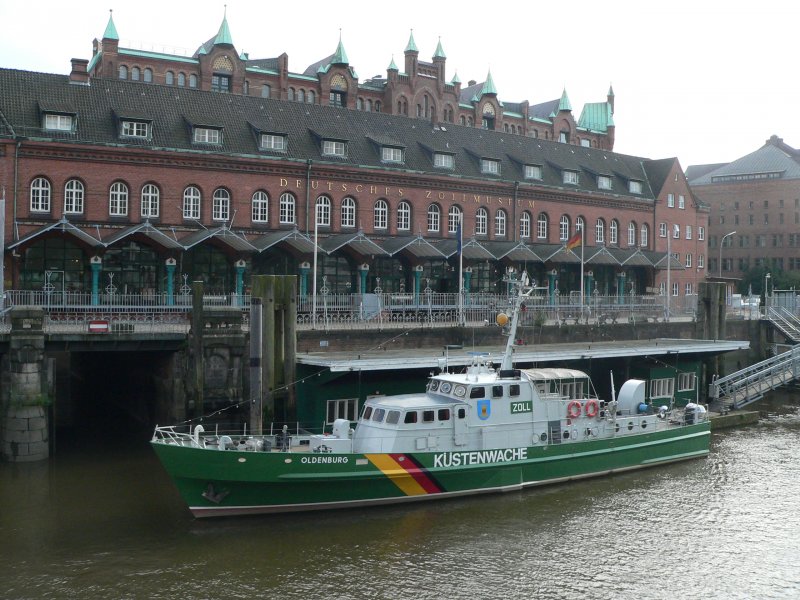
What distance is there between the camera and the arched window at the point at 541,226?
202 ft

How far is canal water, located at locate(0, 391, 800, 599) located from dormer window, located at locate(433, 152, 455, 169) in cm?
3108

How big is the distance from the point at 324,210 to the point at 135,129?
11767mm

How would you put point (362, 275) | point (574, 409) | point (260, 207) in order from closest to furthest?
point (574, 409)
point (260, 207)
point (362, 275)

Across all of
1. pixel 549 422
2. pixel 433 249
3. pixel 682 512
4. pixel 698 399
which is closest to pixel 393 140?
pixel 433 249

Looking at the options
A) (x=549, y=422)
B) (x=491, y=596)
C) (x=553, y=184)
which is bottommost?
(x=491, y=596)

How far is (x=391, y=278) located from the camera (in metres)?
A: 54.2

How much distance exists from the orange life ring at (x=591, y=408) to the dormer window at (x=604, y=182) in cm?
3862

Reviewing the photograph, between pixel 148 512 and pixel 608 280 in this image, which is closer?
pixel 148 512

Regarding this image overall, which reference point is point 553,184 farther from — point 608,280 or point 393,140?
point 393,140

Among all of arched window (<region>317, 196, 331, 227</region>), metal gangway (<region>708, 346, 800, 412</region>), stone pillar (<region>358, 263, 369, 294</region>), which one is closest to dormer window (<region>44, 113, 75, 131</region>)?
arched window (<region>317, 196, 331, 227</region>)

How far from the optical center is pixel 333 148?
52406 millimetres

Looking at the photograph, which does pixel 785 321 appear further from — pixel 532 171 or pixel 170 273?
pixel 170 273

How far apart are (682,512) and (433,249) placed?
28694 millimetres

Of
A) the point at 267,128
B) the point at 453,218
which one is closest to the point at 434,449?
the point at 267,128
